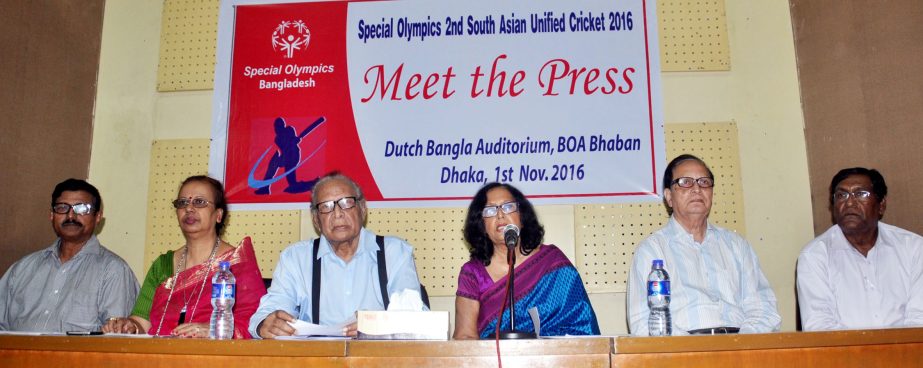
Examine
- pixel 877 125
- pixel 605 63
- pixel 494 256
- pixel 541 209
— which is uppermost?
pixel 605 63

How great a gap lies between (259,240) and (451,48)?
61.1 inches

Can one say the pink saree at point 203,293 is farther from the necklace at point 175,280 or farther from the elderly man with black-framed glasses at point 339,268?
the elderly man with black-framed glasses at point 339,268

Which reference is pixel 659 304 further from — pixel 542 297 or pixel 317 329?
pixel 317 329

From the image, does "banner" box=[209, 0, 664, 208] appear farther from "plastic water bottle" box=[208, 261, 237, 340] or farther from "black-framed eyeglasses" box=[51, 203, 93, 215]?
"plastic water bottle" box=[208, 261, 237, 340]

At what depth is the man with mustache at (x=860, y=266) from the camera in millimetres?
3193

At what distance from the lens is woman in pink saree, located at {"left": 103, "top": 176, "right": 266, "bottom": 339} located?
3182 mm

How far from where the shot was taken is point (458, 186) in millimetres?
3881

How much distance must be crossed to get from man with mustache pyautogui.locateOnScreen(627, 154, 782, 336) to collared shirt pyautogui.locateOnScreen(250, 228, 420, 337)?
1035 mm

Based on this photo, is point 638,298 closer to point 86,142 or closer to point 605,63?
point 605,63

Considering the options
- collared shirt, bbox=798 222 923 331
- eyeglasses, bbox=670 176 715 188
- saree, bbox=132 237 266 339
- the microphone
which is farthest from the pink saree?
collared shirt, bbox=798 222 923 331

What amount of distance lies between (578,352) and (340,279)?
1622 mm

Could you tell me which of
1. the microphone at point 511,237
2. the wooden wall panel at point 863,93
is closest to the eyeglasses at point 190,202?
the microphone at point 511,237

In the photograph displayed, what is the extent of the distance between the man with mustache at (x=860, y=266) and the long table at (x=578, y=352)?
4.79 ft

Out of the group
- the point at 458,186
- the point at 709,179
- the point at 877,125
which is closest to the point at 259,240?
the point at 458,186
